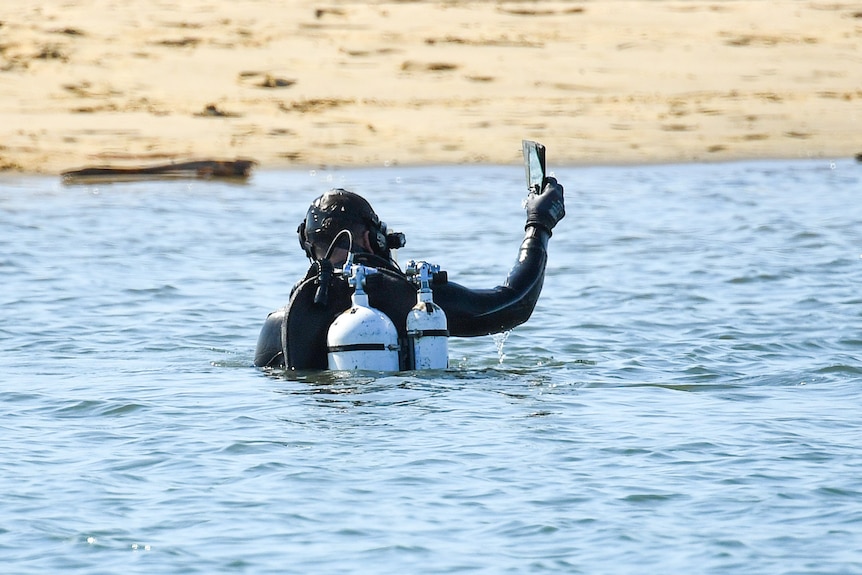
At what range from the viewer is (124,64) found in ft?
56.4

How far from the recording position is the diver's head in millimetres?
6598

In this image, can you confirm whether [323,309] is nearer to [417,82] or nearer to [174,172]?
[174,172]

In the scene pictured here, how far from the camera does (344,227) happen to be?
661 cm

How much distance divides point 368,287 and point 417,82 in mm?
11122

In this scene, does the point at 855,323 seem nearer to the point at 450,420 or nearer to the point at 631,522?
the point at 450,420

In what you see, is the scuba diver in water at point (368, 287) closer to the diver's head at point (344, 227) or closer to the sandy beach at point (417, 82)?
the diver's head at point (344, 227)

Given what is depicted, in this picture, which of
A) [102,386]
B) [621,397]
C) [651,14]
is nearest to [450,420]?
[621,397]

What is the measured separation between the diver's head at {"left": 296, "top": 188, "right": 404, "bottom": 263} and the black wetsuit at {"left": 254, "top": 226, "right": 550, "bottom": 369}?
0.34 feet

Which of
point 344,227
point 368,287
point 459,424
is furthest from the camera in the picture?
point 344,227

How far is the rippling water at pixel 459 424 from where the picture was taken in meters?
4.84

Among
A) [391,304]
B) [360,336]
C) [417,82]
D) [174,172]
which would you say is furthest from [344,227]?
[417,82]

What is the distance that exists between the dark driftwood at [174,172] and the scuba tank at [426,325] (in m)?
9.23

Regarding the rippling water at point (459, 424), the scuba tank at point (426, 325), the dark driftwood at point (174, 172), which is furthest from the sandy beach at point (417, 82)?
the scuba tank at point (426, 325)

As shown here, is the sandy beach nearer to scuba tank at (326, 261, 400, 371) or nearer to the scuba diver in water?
the scuba diver in water
